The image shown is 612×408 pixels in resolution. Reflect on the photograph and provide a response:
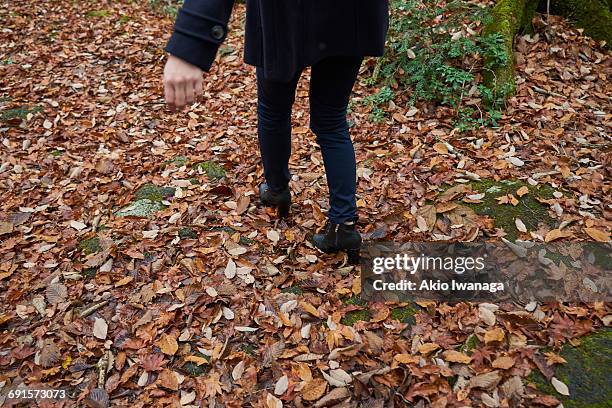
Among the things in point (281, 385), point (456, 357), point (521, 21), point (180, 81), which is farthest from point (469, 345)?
point (521, 21)

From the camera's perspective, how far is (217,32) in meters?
1.53

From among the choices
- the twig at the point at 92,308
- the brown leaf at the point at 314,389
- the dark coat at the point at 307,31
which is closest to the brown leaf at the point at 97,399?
the twig at the point at 92,308

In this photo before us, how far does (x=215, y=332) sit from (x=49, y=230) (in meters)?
1.61

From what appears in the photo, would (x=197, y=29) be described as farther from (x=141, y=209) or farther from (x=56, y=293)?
(x=141, y=209)

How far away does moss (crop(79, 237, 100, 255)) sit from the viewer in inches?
117

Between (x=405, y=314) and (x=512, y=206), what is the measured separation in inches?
44.4

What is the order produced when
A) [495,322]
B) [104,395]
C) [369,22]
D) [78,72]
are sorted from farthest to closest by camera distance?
[78,72]
[495,322]
[104,395]
[369,22]

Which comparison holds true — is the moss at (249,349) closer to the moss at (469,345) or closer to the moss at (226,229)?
the moss at (226,229)

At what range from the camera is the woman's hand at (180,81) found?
152 centimetres

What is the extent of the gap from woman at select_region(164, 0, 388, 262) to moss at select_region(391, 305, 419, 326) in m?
0.42

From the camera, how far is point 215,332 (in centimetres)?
242

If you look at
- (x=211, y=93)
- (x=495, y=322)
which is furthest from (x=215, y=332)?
(x=211, y=93)

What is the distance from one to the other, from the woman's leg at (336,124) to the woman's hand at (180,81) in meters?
0.72

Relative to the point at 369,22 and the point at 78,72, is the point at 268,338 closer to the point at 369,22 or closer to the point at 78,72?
the point at 369,22
